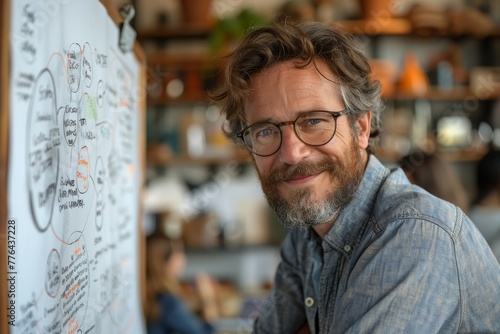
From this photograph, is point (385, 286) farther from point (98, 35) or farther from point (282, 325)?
point (98, 35)

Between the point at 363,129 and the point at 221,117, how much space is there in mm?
2419

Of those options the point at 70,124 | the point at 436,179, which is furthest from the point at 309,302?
the point at 436,179

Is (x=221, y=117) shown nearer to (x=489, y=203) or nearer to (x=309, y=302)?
(x=489, y=203)

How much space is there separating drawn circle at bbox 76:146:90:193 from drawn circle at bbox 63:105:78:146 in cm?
5

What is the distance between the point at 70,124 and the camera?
1015 millimetres

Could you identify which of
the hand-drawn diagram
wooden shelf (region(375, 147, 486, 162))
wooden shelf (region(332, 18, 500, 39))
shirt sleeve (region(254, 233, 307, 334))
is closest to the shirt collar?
shirt sleeve (region(254, 233, 307, 334))

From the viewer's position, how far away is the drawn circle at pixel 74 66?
1004mm

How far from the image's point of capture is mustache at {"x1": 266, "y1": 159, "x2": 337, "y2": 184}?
124 centimetres

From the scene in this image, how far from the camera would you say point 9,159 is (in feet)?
2.47

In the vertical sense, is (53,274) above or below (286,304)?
above

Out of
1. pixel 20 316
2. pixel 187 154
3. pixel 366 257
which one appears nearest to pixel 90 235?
pixel 20 316

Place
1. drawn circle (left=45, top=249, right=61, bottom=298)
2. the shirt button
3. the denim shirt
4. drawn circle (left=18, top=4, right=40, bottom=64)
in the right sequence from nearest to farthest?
drawn circle (left=18, top=4, right=40, bottom=64), drawn circle (left=45, top=249, right=61, bottom=298), the denim shirt, the shirt button

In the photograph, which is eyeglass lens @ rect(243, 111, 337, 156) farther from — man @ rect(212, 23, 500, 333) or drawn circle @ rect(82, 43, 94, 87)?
drawn circle @ rect(82, 43, 94, 87)

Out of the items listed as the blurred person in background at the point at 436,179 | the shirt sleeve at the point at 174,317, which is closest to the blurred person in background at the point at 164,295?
the shirt sleeve at the point at 174,317
